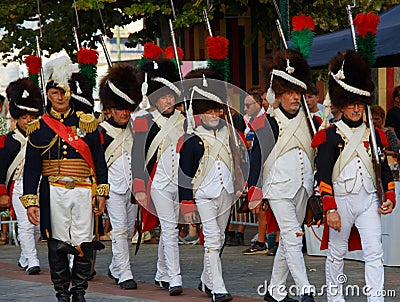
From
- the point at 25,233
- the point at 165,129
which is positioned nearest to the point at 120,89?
the point at 165,129

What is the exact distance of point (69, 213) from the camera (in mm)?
8508

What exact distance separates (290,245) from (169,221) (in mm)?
1700

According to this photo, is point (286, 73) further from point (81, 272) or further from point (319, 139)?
point (81, 272)

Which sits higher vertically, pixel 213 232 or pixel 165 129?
pixel 165 129

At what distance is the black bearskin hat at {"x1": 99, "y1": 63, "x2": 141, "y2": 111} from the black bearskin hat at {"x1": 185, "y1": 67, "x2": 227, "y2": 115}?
41.7 inches

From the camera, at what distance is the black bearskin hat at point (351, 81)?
8.08 m

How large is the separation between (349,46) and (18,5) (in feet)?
27.1

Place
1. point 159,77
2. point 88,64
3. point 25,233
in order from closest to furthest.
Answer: point 159,77 < point 88,64 < point 25,233

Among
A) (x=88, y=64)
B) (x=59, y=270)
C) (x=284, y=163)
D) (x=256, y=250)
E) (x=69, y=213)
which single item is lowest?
(x=256, y=250)

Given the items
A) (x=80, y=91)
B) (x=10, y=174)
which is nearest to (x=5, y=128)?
(x=10, y=174)

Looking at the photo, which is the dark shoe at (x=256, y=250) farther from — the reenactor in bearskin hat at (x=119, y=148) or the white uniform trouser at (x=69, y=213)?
the white uniform trouser at (x=69, y=213)

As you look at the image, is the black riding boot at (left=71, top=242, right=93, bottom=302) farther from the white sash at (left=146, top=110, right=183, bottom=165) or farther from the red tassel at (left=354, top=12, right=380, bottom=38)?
the red tassel at (left=354, top=12, right=380, bottom=38)

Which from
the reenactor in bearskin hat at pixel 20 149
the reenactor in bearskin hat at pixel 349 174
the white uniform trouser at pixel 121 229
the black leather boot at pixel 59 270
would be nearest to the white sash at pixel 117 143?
the white uniform trouser at pixel 121 229

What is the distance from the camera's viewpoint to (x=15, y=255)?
1361 centimetres
